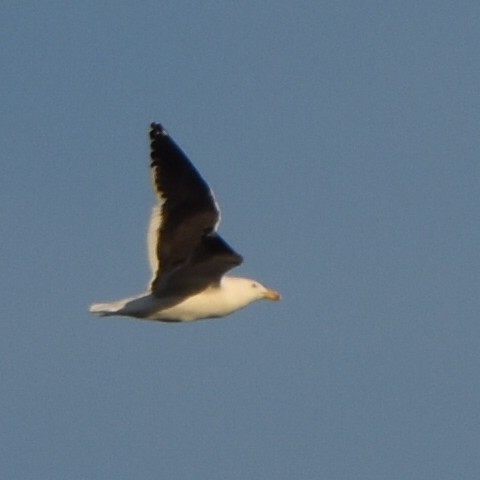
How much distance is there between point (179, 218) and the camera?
1316 inches

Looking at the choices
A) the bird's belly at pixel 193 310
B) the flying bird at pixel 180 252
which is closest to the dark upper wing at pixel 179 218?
the flying bird at pixel 180 252

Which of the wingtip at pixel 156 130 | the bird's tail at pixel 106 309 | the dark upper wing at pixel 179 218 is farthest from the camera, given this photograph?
the bird's tail at pixel 106 309

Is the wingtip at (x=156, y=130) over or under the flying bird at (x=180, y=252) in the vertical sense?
over

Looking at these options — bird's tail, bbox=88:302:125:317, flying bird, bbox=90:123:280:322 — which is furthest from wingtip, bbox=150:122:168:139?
bird's tail, bbox=88:302:125:317

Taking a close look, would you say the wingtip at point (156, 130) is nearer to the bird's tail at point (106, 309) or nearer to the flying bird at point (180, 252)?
the flying bird at point (180, 252)

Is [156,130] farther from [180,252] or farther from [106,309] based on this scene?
[106,309]

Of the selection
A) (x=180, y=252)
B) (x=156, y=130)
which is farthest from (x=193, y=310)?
(x=156, y=130)

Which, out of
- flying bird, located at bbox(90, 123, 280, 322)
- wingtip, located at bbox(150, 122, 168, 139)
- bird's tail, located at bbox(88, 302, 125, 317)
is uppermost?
wingtip, located at bbox(150, 122, 168, 139)

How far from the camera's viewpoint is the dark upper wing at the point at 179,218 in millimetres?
33219

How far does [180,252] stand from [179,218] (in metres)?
0.56

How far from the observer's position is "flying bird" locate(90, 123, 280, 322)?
33.2 metres

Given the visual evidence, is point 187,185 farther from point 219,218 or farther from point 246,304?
point 246,304

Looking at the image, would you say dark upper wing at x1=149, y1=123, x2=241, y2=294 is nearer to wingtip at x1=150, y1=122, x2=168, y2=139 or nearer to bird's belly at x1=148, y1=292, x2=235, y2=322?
wingtip at x1=150, y1=122, x2=168, y2=139

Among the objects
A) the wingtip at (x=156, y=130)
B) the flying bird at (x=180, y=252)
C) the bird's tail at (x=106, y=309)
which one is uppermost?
the wingtip at (x=156, y=130)
